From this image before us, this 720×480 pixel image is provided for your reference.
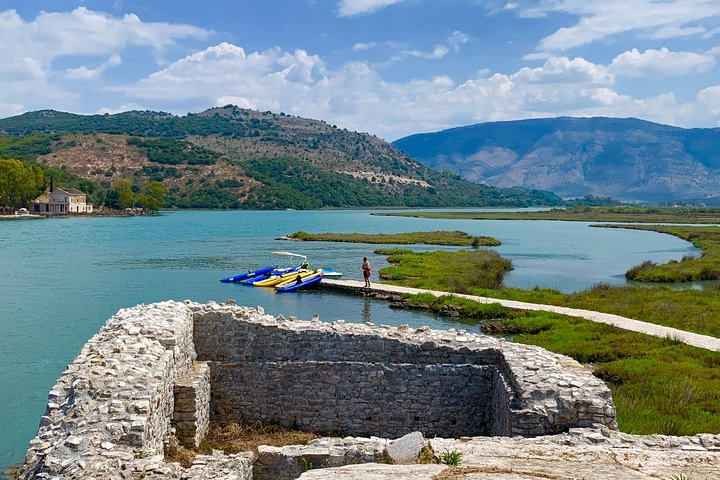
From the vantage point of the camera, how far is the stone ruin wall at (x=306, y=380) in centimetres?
931

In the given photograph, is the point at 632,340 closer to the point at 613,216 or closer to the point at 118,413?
the point at 118,413

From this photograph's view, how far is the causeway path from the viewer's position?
2008 cm

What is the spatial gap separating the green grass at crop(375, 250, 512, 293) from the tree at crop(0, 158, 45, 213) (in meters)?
85.3

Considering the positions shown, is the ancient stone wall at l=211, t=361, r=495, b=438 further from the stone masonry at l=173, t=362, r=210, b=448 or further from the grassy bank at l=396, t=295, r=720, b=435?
the grassy bank at l=396, t=295, r=720, b=435

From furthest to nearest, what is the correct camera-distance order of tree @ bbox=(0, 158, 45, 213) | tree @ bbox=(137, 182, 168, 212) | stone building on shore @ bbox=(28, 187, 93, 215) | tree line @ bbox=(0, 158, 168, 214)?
tree @ bbox=(137, 182, 168, 212)
stone building on shore @ bbox=(28, 187, 93, 215)
tree line @ bbox=(0, 158, 168, 214)
tree @ bbox=(0, 158, 45, 213)

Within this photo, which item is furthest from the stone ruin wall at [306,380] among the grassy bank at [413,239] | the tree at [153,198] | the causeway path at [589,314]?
the tree at [153,198]

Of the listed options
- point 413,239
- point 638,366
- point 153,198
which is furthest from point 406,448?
point 153,198

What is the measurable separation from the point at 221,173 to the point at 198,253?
372 feet

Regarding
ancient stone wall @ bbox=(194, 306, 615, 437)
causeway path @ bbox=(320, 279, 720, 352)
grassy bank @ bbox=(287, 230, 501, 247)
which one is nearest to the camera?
ancient stone wall @ bbox=(194, 306, 615, 437)

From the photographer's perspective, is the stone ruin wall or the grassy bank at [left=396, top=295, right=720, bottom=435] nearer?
the stone ruin wall

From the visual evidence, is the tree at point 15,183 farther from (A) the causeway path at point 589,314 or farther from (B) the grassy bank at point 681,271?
(B) the grassy bank at point 681,271

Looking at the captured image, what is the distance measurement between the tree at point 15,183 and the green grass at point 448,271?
280ft

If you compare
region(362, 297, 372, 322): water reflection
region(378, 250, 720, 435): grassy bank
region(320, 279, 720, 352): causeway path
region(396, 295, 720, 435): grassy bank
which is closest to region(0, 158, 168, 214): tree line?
region(320, 279, 720, 352): causeway path

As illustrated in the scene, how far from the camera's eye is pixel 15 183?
365 feet
